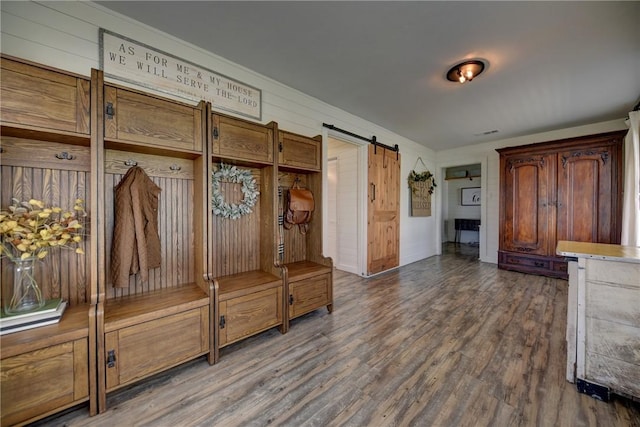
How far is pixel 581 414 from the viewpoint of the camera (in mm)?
1471

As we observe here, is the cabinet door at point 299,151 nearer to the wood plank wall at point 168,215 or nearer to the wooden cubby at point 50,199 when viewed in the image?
the wood plank wall at point 168,215

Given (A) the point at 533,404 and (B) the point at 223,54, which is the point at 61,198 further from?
(A) the point at 533,404

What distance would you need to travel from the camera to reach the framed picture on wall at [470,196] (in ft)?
26.8

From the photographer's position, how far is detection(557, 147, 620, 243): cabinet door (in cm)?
383

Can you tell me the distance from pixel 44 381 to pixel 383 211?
441cm

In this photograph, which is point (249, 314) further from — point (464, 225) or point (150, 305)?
point (464, 225)

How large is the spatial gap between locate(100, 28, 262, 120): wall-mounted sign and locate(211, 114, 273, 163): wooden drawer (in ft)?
1.49

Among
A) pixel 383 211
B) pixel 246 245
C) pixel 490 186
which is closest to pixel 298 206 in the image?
pixel 246 245

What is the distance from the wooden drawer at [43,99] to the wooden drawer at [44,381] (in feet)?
4.12

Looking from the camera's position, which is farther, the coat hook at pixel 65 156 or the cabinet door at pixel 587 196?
the cabinet door at pixel 587 196

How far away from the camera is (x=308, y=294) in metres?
2.63

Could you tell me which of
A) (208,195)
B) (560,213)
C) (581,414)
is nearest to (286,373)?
(208,195)

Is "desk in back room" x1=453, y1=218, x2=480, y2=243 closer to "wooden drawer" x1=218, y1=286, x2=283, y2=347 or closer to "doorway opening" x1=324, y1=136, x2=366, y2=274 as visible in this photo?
"doorway opening" x1=324, y1=136, x2=366, y2=274

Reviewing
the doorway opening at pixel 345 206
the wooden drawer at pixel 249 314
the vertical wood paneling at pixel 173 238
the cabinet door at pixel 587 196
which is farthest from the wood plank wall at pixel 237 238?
the cabinet door at pixel 587 196
